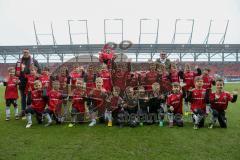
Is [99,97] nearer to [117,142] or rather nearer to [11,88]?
[117,142]

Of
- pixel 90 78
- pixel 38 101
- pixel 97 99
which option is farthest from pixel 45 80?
pixel 97 99

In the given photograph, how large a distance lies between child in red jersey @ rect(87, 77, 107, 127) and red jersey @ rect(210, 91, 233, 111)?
271 cm

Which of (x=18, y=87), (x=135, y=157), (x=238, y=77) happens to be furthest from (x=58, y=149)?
(x=238, y=77)

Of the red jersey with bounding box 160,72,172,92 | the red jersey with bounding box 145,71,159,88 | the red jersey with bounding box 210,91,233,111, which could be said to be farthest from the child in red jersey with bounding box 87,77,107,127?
the red jersey with bounding box 210,91,233,111

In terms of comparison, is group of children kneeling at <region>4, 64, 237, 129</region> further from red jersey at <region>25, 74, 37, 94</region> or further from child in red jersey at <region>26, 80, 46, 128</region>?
red jersey at <region>25, 74, 37, 94</region>

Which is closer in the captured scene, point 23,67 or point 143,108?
point 143,108

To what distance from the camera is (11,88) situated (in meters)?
9.27

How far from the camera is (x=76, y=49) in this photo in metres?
42.5

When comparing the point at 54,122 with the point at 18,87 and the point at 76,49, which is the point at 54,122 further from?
the point at 76,49

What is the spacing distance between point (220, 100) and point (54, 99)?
418 cm

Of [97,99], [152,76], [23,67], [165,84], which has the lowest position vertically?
[97,99]

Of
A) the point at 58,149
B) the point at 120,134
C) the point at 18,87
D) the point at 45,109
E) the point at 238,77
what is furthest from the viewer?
the point at 238,77

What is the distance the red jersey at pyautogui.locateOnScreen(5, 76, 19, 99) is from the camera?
9.23m

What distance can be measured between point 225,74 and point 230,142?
42.2 meters
